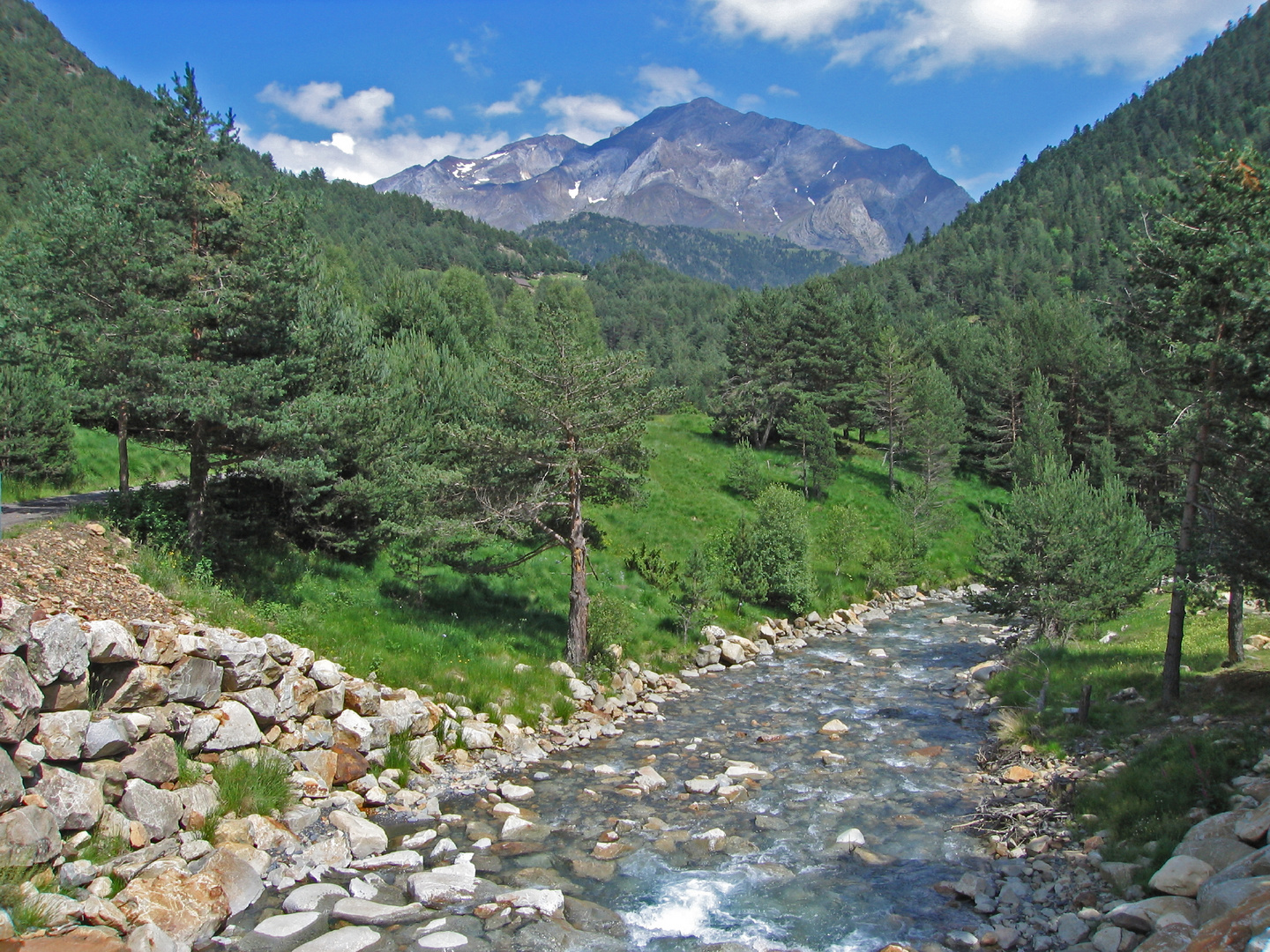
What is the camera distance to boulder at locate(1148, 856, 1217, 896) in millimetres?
8305

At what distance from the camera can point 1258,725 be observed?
41.1ft

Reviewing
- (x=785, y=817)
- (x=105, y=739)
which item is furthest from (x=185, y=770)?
(x=785, y=817)

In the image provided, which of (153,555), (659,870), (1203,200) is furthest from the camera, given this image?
(153,555)

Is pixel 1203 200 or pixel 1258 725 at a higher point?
pixel 1203 200

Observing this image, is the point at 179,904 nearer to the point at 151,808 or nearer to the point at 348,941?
the point at 151,808

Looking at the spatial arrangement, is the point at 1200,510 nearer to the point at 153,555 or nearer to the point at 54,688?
the point at 54,688

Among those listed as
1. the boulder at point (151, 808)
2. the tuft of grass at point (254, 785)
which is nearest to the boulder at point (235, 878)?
the boulder at point (151, 808)

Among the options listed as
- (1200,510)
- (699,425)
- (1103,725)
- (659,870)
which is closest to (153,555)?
(659,870)

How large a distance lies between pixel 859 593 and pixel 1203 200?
2523 cm

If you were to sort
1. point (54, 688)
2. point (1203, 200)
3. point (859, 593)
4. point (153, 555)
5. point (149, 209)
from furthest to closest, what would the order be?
point (859, 593)
point (149, 209)
point (153, 555)
point (1203, 200)
point (54, 688)

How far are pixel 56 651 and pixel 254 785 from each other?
377 cm

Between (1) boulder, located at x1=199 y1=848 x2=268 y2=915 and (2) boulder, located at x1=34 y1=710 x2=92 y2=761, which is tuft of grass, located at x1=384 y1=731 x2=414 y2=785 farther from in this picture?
(2) boulder, located at x1=34 y1=710 x2=92 y2=761

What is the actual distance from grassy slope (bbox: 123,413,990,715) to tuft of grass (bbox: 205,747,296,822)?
388 cm

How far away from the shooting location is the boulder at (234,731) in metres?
12.3
